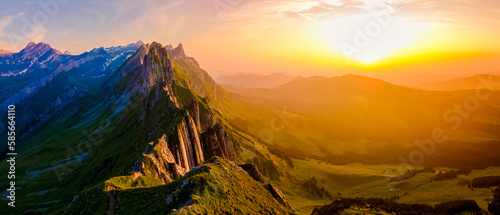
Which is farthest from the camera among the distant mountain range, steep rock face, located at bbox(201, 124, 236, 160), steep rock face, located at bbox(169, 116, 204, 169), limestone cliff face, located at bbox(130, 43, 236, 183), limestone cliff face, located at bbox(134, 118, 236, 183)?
steep rock face, located at bbox(201, 124, 236, 160)

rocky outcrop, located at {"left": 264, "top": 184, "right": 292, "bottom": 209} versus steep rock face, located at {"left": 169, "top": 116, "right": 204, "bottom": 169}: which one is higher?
steep rock face, located at {"left": 169, "top": 116, "right": 204, "bottom": 169}

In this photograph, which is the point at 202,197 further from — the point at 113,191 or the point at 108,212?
the point at 113,191

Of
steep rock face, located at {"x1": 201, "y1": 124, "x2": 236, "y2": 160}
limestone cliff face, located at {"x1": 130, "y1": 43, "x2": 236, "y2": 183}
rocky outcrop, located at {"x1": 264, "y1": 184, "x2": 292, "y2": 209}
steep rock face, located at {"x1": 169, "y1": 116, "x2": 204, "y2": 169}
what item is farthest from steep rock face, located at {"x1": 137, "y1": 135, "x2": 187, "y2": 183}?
rocky outcrop, located at {"x1": 264, "y1": 184, "x2": 292, "y2": 209}

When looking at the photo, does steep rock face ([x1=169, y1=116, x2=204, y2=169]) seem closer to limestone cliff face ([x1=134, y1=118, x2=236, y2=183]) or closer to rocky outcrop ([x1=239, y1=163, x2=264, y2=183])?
limestone cliff face ([x1=134, y1=118, x2=236, y2=183])

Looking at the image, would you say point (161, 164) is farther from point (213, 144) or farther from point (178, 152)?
point (213, 144)

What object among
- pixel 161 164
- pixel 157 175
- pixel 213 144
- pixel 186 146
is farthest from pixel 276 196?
pixel 213 144

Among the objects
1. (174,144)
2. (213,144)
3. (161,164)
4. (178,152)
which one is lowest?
(161,164)

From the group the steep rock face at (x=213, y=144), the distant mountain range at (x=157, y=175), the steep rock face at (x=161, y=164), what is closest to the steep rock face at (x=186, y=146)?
the distant mountain range at (x=157, y=175)

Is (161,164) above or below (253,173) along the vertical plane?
above

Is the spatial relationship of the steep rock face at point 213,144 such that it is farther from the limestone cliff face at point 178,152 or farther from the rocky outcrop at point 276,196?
the rocky outcrop at point 276,196

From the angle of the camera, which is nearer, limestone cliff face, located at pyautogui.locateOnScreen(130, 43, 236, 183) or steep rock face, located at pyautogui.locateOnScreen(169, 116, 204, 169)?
limestone cliff face, located at pyautogui.locateOnScreen(130, 43, 236, 183)

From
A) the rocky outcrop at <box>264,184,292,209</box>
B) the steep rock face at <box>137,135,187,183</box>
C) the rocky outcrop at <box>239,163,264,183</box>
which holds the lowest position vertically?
the rocky outcrop at <box>264,184,292,209</box>

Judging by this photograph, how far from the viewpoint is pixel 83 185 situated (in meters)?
127

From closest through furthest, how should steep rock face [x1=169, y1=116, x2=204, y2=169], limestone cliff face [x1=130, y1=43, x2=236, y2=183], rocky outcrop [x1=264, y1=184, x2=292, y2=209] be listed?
rocky outcrop [x1=264, y1=184, x2=292, y2=209] < limestone cliff face [x1=130, y1=43, x2=236, y2=183] < steep rock face [x1=169, y1=116, x2=204, y2=169]
